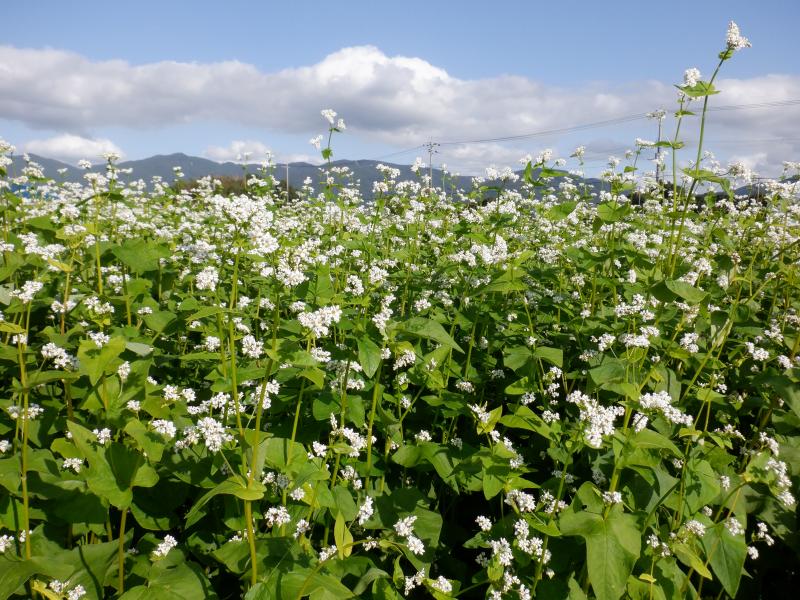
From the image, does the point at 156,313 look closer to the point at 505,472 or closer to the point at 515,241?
the point at 505,472

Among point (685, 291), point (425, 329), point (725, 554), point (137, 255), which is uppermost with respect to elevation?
point (137, 255)

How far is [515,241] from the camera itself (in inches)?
248

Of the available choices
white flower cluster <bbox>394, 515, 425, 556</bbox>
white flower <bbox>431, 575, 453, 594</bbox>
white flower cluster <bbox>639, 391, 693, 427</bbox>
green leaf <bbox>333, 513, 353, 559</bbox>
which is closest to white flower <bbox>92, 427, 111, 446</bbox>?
green leaf <bbox>333, 513, 353, 559</bbox>

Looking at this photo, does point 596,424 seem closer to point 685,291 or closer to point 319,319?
point 685,291

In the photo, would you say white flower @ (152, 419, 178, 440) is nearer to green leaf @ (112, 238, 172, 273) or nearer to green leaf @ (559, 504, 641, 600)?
green leaf @ (112, 238, 172, 273)

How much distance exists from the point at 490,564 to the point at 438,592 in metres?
0.49

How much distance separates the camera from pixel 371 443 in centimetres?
357

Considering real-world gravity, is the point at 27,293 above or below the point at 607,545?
above

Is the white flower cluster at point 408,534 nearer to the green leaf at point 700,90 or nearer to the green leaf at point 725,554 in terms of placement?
the green leaf at point 725,554

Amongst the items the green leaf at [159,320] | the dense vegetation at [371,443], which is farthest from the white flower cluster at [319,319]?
the green leaf at [159,320]

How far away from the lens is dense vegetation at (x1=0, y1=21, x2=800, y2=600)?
2684 mm

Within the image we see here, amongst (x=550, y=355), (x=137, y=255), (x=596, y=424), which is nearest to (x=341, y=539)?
(x=596, y=424)

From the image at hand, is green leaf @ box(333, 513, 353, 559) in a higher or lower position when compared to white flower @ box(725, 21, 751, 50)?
lower

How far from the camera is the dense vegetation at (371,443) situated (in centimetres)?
268
